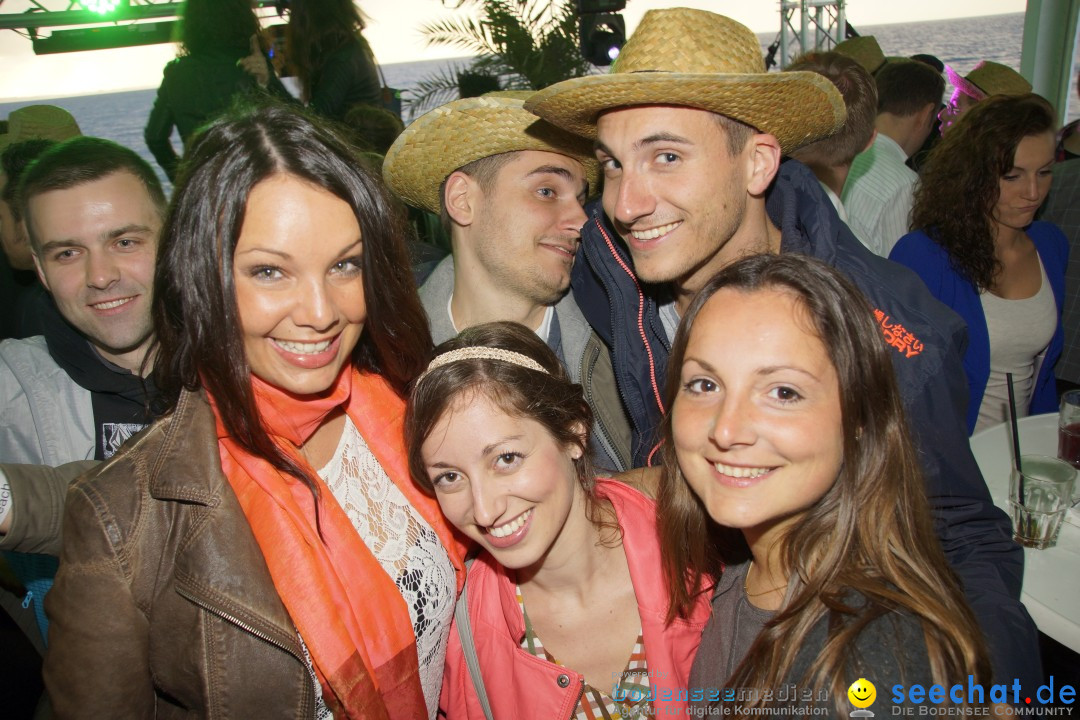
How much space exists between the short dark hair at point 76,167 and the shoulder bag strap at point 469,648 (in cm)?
145

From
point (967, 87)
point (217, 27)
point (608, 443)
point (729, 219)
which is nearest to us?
point (729, 219)

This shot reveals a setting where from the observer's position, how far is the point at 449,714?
5.90 feet

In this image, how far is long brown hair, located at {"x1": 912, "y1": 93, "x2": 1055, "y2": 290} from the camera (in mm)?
2928

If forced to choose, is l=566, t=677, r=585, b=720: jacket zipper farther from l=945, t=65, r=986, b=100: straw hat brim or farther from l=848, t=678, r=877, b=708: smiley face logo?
l=945, t=65, r=986, b=100: straw hat brim

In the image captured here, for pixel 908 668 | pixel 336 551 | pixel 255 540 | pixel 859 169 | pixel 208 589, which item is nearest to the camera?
pixel 908 668

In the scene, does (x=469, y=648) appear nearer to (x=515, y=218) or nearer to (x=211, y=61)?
(x=515, y=218)

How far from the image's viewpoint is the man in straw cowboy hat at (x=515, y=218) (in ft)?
7.57

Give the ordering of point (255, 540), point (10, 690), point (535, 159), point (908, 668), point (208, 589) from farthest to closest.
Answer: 1. point (10, 690)
2. point (535, 159)
3. point (255, 540)
4. point (208, 589)
5. point (908, 668)

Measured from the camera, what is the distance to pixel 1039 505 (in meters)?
2.03

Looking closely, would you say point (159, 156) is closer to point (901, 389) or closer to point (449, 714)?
point (449, 714)

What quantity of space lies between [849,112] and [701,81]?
191 cm

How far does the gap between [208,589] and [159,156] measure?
3.94m

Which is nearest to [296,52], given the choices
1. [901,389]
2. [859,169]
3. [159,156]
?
[159,156]

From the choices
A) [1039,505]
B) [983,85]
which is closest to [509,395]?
[1039,505]
